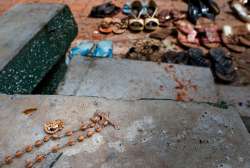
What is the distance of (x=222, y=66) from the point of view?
343 cm


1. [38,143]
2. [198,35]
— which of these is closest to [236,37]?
[198,35]

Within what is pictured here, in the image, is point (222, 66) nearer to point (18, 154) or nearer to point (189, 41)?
point (189, 41)

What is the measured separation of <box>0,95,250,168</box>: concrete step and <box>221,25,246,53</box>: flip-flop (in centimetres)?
246

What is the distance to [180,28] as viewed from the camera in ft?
14.0

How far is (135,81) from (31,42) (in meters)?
0.95

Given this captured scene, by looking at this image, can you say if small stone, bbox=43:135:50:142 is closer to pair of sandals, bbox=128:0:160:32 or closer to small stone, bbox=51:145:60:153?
small stone, bbox=51:145:60:153

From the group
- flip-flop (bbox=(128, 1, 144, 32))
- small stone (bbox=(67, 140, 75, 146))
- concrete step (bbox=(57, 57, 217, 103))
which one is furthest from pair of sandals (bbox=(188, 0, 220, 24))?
small stone (bbox=(67, 140, 75, 146))

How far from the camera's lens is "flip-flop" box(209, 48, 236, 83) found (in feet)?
10.8

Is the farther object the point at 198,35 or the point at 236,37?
the point at 198,35

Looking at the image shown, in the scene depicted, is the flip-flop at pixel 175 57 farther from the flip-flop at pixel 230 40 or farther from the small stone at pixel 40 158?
the small stone at pixel 40 158

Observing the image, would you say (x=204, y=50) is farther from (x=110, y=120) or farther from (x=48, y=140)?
(x=48, y=140)

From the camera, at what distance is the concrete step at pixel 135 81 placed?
248 cm

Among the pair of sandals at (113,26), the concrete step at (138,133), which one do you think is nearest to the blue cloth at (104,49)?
the pair of sandals at (113,26)

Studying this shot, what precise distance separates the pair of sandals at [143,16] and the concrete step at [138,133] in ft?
9.00
